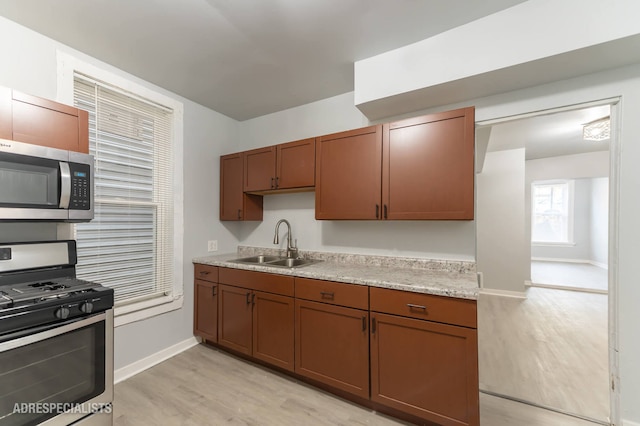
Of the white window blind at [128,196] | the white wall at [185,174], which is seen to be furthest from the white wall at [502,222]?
the white window blind at [128,196]

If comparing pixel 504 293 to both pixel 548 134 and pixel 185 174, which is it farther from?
pixel 185 174

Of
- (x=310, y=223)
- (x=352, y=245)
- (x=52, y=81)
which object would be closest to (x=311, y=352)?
(x=352, y=245)

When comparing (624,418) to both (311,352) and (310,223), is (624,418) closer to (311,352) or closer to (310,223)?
(311,352)

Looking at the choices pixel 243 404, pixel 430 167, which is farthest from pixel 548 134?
pixel 243 404

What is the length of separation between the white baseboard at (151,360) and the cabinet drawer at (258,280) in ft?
2.74

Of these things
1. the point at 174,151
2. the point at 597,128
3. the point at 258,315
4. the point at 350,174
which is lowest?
the point at 258,315

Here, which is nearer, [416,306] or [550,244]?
[416,306]

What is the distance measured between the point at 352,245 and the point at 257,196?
1.29m

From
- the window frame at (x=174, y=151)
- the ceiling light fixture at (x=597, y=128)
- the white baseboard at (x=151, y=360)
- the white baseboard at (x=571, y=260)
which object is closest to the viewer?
the window frame at (x=174, y=151)

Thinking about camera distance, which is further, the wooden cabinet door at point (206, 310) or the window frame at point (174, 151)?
the wooden cabinet door at point (206, 310)

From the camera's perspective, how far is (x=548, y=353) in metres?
2.58

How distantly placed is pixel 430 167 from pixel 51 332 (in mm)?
2354

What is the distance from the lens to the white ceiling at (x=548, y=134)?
3032 millimetres

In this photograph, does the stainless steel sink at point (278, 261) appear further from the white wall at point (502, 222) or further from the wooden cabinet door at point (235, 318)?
the white wall at point (502, 222)
